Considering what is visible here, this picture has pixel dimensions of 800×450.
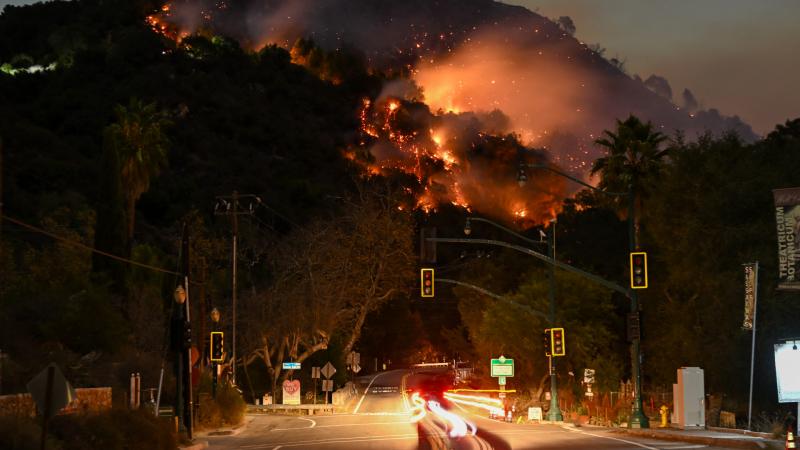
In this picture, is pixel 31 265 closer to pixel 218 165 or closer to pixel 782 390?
pixel 782 390

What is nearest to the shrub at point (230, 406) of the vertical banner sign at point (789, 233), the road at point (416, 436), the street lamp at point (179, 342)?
the road at point (416, 436)

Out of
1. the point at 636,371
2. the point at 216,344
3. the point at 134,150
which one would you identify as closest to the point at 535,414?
the point at 636,371

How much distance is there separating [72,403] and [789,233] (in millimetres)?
20511

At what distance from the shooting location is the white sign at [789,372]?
86.2 ft

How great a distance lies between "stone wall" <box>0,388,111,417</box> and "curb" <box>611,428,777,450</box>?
56.0 feet

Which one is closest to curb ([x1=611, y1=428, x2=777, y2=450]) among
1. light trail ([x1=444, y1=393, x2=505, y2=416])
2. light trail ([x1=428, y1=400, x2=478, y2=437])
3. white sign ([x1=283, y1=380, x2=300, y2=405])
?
light trail ([x1=428, y1=400, x2=478, y2=437])

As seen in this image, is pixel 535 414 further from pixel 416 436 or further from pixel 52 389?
pixel 52 389

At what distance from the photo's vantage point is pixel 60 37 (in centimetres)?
19725

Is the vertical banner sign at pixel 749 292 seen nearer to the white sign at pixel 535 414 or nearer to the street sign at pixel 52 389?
the white sign at pixel 535 414

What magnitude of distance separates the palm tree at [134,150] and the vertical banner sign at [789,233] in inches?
1626

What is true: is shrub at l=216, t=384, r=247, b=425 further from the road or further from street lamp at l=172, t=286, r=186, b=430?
street lamp at l=172, t=286, r=186, b=430

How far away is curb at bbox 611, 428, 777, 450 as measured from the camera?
26500 mm

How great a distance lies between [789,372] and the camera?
2650cm

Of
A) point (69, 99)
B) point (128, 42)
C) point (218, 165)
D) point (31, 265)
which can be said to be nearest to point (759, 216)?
point (31, 265)
